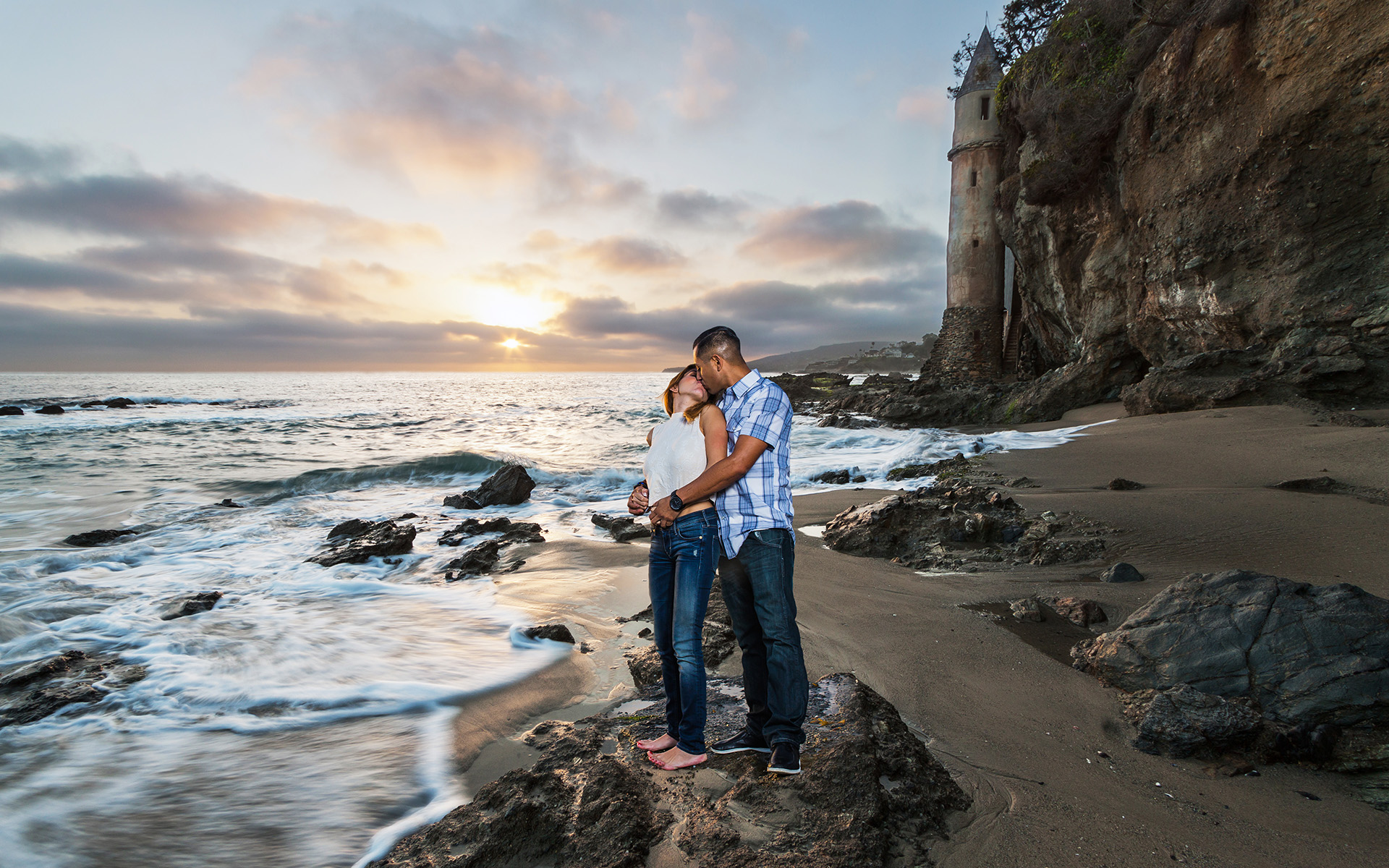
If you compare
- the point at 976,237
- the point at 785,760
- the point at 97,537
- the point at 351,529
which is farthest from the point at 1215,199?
the point at 97,537

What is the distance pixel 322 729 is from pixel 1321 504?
774cm

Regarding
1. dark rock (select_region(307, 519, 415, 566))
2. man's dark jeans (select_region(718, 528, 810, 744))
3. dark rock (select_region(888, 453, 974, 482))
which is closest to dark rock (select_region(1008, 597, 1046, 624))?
man's dark jeans (select_region(718, 528, 810, 744))

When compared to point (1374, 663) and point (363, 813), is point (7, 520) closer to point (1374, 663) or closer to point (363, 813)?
point (363, 813)

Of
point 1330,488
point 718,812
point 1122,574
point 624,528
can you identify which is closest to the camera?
point 718,812

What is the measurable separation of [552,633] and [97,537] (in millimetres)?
7792

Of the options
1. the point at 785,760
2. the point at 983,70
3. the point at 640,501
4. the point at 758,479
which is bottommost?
the point at 785,760

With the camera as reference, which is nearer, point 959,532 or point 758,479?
point 758,479

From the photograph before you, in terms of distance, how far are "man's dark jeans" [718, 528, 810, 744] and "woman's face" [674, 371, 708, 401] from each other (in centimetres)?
62

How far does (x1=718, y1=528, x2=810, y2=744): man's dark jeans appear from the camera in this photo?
7.98 feet

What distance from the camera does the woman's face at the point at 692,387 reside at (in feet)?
8.46

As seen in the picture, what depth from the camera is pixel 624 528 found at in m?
7.58

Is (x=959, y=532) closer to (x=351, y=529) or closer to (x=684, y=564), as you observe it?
(x=684, y=564)

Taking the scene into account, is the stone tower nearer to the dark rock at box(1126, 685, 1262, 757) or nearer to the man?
the dark rock at box(1126, 685, 1262, 757)

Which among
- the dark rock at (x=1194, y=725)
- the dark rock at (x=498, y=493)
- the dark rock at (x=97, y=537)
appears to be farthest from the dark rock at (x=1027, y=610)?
the dark rock at (x=97, y=537)
